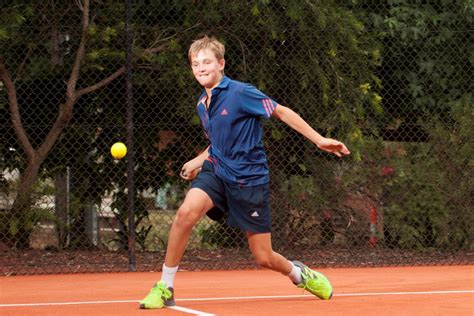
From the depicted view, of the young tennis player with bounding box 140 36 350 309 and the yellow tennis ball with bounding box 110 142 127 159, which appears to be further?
the yellow tennis ball with bounding box 110 142 127 159

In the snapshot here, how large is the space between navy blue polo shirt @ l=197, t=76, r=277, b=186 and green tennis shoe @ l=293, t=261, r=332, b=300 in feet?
2.42

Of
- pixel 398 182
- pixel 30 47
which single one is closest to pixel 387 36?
pixel 398 182

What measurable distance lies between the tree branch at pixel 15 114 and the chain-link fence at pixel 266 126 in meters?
0.02

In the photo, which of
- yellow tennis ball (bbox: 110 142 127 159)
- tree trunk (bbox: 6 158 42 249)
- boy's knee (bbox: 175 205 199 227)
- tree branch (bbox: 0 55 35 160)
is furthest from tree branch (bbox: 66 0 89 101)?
boy's knee (bbox: 175 205 199 227)

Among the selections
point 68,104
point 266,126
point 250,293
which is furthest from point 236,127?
point 68,104

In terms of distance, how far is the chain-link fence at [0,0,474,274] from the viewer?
10406mm

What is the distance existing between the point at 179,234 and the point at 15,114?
15.2ft

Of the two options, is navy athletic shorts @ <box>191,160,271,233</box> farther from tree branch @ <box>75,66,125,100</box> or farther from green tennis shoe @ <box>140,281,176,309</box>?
tree branch @ <box>75,66,125,100</box>

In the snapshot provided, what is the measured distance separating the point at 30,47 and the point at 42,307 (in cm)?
421

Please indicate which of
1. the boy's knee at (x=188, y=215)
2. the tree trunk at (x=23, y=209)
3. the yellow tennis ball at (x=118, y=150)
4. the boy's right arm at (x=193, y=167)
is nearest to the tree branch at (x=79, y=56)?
the tree trunk at (x=23, y=209)

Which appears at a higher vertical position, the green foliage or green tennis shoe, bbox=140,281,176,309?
green tennis shoe, bbox=140,281,176,309

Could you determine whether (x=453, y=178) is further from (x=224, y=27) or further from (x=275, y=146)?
(x=224, y=27)

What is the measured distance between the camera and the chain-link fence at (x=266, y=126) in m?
10.4

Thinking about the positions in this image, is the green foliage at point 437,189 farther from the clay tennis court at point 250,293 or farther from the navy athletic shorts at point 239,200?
the navy athletic shorts at point 239,200
